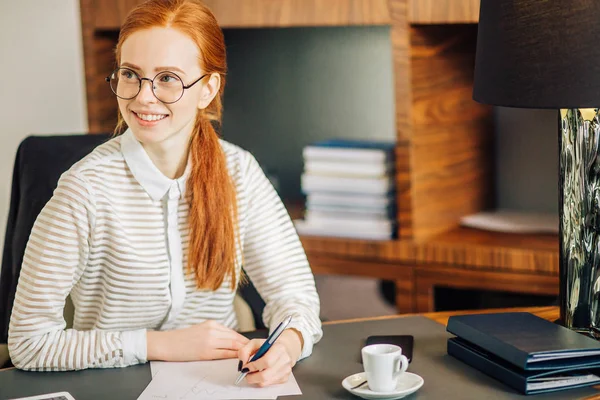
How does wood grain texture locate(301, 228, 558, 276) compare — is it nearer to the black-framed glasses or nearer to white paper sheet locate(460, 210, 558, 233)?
white paper sheet locate(460, 210, 558, 233)

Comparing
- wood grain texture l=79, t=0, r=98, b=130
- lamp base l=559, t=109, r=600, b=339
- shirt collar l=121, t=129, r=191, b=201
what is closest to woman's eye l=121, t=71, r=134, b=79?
shirt collar l=121, t=129, r=191, b=201

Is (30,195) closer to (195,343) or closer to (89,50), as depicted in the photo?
(195,343)

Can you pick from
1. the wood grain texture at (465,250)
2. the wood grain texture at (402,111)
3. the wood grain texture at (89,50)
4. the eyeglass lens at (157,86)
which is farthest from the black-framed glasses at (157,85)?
the wood grain texture at (89,50)

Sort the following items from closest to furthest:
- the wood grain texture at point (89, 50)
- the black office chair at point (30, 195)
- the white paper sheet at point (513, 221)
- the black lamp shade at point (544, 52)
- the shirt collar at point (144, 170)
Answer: the black lamp shade at point (544, 52), the shirt collar at point (144, 170), the black office chair at point (30, 195), the white paper sheet at point (513, 221), the wood grain texture at point (89, 50)

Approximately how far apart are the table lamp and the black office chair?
66cm

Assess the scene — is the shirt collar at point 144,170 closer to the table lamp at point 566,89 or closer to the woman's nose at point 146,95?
the woman's nose at point 146,95

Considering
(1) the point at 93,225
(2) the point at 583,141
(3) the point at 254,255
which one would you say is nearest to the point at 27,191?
(1) the point at 93,225

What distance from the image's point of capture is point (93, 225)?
5.04 feet

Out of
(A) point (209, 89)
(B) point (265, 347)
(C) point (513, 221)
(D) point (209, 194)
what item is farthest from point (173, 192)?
(C) point (513, 221)

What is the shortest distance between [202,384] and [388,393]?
0.29 meters

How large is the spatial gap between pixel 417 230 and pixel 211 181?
83 cm

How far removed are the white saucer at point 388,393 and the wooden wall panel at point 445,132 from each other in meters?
0.97

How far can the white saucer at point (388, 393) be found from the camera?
4.24ft

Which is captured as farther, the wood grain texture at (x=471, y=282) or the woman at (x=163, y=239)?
the wood grain texture at (x=471, y=282)
